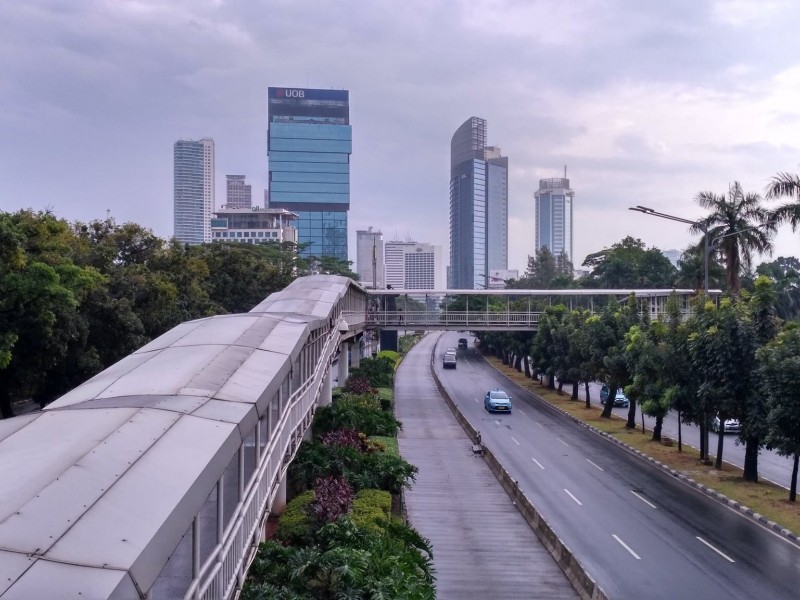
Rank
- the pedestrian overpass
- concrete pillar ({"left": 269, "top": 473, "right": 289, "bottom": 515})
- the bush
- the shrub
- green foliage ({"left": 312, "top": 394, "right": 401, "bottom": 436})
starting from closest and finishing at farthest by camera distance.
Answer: the pedestrian overpass < the bush < the shrub < concrete pillar ({"left": 269, "top": 473, "right": 289, "bottom": 515}) < green foliage ({"left": 312, "top": 394, "right": 401, "bottom": 436})

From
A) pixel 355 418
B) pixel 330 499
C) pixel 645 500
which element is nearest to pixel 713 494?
pixel 645 500

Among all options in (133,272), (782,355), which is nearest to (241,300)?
(133,272)

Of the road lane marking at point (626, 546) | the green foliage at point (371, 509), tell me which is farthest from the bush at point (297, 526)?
the road lane marking at point (626, 546)

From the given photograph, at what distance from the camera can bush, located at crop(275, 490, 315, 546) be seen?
12.9 metres

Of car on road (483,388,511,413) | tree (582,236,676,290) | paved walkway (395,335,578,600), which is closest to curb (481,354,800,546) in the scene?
car on road (483,388,511,413)

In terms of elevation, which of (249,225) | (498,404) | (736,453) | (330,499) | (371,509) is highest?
(249,225)

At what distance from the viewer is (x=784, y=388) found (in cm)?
1800

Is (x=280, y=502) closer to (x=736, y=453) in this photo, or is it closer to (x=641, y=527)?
Result: (x=641, y=527)

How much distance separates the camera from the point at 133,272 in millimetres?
31047

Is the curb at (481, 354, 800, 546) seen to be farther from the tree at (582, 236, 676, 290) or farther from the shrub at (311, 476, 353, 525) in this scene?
the tree at (582, 236, 676, 290)

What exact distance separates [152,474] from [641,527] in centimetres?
1633

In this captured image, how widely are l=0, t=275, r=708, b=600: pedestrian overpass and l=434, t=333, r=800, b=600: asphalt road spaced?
8.34m

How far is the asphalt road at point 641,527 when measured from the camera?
1554 centimetres

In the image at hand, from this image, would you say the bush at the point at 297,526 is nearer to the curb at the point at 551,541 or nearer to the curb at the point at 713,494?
the curb at the point at 551,541
